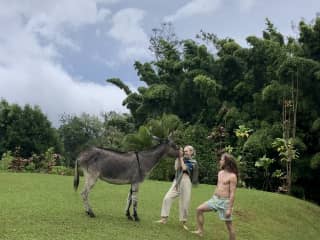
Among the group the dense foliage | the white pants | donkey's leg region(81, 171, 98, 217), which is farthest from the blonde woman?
the dense foliage

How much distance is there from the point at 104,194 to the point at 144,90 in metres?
14.3

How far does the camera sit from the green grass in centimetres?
804

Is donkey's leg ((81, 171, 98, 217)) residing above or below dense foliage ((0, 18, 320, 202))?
below

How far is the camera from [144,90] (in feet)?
87.8

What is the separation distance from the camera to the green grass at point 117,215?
8039 mm

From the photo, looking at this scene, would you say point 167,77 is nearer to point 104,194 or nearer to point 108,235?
point 104,194

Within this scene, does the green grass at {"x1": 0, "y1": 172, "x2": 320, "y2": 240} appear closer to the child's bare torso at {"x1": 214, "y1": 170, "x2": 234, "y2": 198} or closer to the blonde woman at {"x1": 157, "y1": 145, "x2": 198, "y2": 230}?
the blonde woman at {"x1": 157, "y1": 145, "x2": 198, "y2": 230}

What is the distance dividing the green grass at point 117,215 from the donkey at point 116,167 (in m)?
0.60

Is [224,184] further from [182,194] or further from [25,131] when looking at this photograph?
[25,131]

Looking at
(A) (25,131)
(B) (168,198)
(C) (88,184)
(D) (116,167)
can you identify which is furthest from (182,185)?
(A) (25,131)

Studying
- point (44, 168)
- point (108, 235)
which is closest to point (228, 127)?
point (44, 168)

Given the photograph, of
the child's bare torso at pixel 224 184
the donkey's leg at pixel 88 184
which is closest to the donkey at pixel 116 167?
the donkey's leg at pixel 88 184

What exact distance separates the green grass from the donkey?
1.96ft

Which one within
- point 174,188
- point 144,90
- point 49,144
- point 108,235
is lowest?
point 108,235
